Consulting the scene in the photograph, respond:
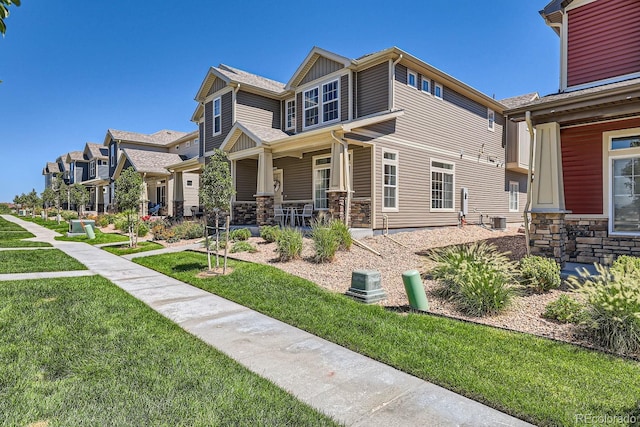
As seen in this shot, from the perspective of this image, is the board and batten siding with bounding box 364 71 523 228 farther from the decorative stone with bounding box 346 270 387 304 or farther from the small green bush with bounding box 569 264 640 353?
the small green bush with bounding box 569 264 640 353

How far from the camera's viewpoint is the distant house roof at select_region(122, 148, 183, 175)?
26.0m

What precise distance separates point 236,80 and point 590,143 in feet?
46.0

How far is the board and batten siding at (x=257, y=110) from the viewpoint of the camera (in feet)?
56.6

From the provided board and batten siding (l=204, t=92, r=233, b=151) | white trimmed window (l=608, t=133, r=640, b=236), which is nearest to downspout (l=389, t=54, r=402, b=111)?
white trimmed window (l=608, t=133, r=640, b=236)

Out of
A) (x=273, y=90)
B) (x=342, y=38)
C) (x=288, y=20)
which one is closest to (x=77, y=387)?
(x=288, y=20)

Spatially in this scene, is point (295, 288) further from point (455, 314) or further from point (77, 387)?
point (77, 387)

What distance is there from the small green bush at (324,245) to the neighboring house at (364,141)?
8.80 feet

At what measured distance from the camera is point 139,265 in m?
10.1

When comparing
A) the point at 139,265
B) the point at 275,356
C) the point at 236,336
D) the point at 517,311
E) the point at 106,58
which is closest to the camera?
the point at 275,356

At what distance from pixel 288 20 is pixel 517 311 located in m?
12.2

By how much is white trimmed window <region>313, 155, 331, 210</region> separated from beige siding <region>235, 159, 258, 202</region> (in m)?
3.44

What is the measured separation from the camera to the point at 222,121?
1816 cm

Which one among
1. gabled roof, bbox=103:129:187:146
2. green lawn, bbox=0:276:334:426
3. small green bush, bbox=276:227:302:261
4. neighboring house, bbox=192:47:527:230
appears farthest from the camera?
gabled roof, bbox=103:129:187:146

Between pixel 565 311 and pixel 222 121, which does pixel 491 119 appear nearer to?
pixel 222 121
